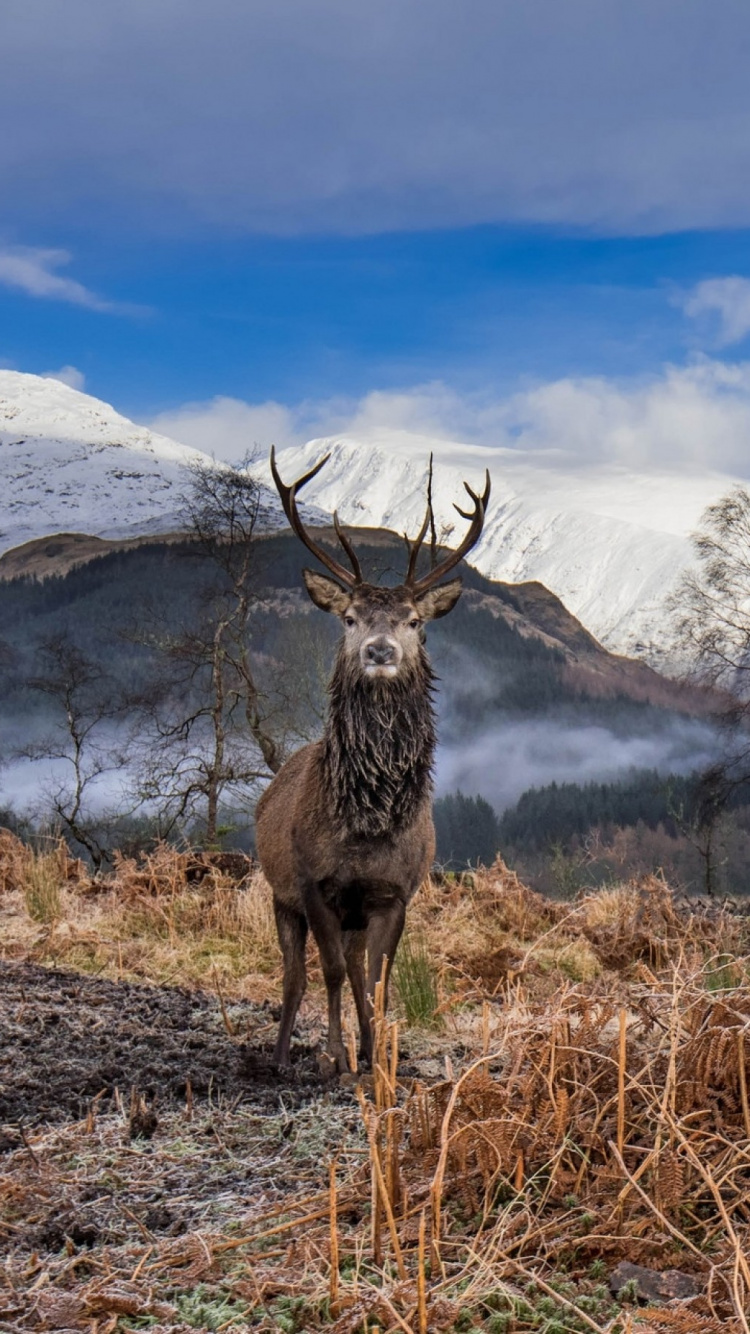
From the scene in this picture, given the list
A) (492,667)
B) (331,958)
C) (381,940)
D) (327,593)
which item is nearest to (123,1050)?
(331,958)

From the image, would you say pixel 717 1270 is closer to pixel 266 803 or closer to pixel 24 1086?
pixel 24 1086

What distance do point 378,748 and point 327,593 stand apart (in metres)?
0.86

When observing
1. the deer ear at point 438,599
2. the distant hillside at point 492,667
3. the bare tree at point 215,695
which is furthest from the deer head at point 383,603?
the distant hillside at point 492,667

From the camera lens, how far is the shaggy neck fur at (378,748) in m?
5.76

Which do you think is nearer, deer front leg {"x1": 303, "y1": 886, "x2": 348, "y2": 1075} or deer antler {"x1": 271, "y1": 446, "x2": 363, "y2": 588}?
deer front leg {"x1": 303, "y1": 886, "x2": 348, "y2": 1075}

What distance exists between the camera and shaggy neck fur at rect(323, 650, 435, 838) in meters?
5.76

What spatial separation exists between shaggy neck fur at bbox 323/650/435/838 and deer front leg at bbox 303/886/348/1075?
1.27ft

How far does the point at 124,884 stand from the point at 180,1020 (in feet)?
15.2

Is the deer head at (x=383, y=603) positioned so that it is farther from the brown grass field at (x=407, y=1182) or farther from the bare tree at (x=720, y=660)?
the bare tree at (x=720, y=660)

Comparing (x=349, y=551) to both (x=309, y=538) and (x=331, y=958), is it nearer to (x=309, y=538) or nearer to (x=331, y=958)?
(x=309, y=538)

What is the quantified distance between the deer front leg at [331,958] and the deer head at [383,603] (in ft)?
3.69

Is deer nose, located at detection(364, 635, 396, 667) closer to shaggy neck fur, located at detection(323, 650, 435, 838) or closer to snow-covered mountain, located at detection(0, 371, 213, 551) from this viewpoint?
shaggy neck fur, located at detection(323, 650, 435, 838)

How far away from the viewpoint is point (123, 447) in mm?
62219

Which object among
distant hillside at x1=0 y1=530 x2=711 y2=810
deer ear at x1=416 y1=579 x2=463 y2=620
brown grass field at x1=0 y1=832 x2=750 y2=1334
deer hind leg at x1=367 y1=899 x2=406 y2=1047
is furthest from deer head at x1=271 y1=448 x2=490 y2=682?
distant hillside at x1=0 y1=530 x2=711 y2=810
